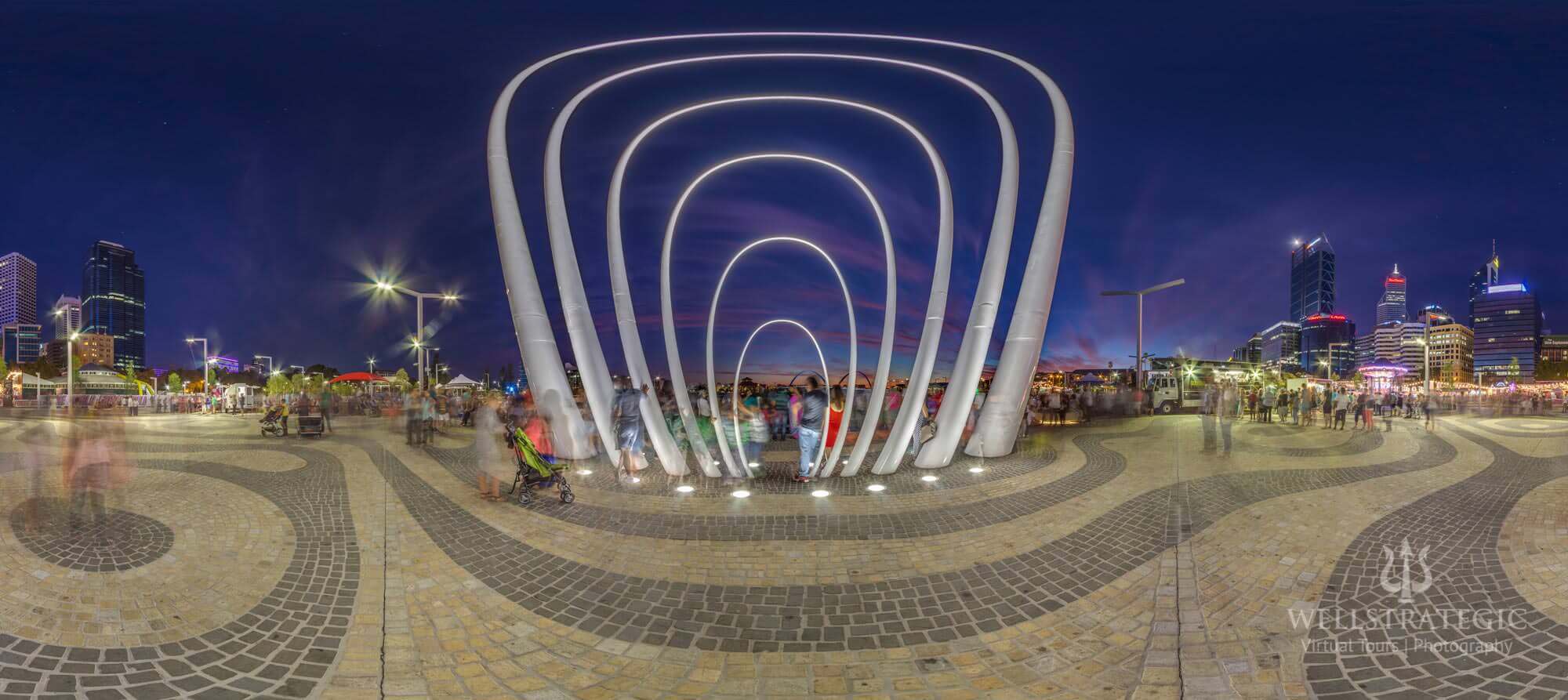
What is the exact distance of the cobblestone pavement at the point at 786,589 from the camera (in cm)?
319

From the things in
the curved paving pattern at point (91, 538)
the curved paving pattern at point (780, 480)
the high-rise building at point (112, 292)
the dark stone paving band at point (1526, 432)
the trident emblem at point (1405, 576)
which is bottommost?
the dark stone paving band at point (1526, 432)

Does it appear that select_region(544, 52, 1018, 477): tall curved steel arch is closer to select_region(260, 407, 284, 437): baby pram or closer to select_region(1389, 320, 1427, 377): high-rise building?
select_region(260, 407, 284, 437): baby pram

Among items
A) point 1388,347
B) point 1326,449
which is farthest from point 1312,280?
point 1326,449

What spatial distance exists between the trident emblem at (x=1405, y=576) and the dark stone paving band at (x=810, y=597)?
1399 mm

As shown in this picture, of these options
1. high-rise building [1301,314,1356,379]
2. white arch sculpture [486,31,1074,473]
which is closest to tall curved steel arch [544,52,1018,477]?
white arch sculpture [486,31,1074,473]

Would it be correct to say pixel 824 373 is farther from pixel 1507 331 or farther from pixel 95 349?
pixel 1507 331

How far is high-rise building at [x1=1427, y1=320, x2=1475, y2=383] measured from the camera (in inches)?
3595

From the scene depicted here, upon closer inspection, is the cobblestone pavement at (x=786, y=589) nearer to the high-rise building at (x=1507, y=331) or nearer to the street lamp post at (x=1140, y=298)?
the street lamp post at (x=1140, y=298)

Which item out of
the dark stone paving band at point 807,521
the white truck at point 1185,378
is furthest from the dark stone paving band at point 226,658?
the white truck at point 1185,378

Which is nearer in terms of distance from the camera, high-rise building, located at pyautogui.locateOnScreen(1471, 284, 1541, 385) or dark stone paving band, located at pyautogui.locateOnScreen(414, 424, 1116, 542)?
dark stone paving band, located at pyautogui.locateOnScreen(414, 424, 1116, 542)

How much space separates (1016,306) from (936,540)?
743 centimetres

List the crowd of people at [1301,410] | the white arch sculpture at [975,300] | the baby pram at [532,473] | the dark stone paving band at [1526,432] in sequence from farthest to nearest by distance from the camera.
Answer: the dark stone paving band at [1526,432] < the crowd of people at [1301,410] < the white arch sculpture at [975,300] < the baby pram at [532,473]

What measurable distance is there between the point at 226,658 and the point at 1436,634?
7601 mm

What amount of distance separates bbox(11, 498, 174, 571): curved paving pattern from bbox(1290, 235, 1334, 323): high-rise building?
377ft
